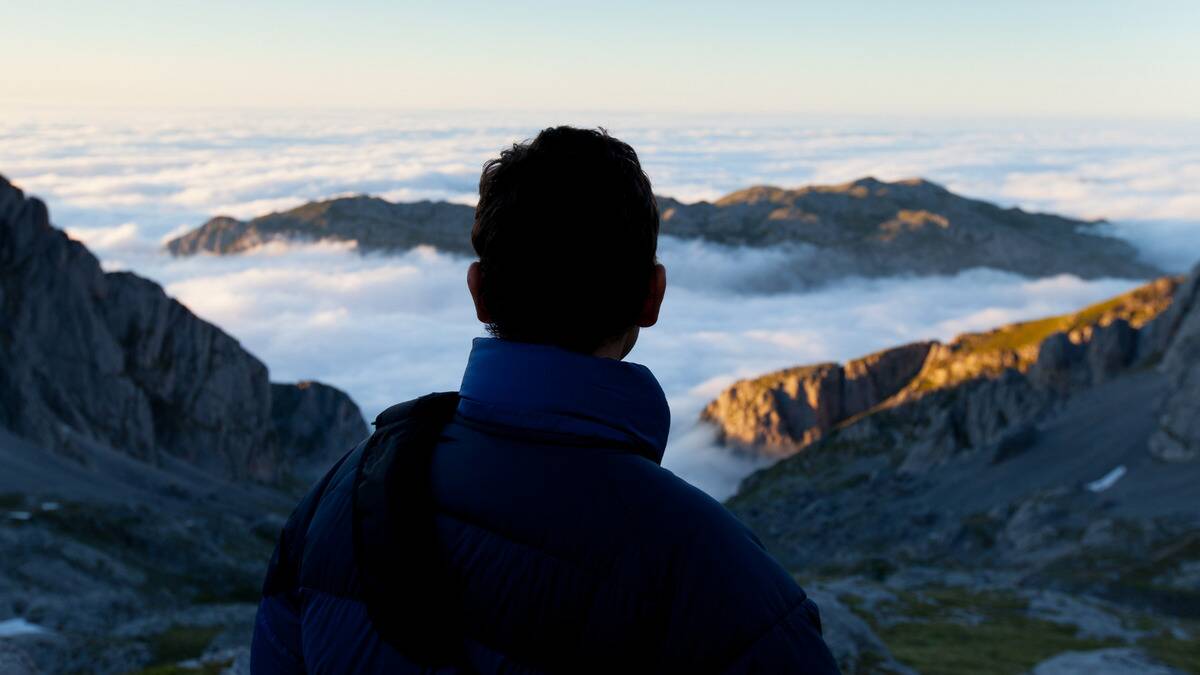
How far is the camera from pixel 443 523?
16.7ft

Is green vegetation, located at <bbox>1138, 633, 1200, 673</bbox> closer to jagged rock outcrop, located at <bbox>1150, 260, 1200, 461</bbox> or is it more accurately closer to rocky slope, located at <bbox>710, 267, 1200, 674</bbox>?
rocky slope, located at <bbox>710, 267, 1200, 674</bbox>

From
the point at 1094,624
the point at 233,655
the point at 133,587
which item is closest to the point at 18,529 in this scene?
the point at 133,587

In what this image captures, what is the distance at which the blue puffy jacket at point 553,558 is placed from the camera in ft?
16.0

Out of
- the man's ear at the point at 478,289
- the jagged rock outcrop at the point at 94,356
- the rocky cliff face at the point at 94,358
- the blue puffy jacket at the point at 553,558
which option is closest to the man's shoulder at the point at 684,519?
the blue puffy jacket at the point at 553,558

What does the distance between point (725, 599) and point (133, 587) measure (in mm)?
96346

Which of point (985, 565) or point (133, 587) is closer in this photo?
point (133, 587)

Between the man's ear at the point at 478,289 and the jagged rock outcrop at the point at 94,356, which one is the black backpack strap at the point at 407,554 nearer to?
the man's ear at the point at 478,289

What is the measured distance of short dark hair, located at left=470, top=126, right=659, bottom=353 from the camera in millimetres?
5445

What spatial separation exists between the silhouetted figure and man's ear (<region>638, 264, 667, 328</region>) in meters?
0.02

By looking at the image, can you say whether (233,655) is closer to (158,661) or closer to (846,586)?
(158,661)

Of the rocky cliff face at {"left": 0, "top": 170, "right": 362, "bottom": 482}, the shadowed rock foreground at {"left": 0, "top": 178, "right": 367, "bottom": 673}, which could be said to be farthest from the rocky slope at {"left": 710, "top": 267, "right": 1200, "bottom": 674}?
the rocky cliff face at {"left": 0, "top": 170, "right": 362, "bottom": 482}

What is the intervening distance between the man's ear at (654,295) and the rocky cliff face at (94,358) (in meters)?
153

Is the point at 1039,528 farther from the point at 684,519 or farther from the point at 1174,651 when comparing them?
the point at 684,519

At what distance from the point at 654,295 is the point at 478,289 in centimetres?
109
